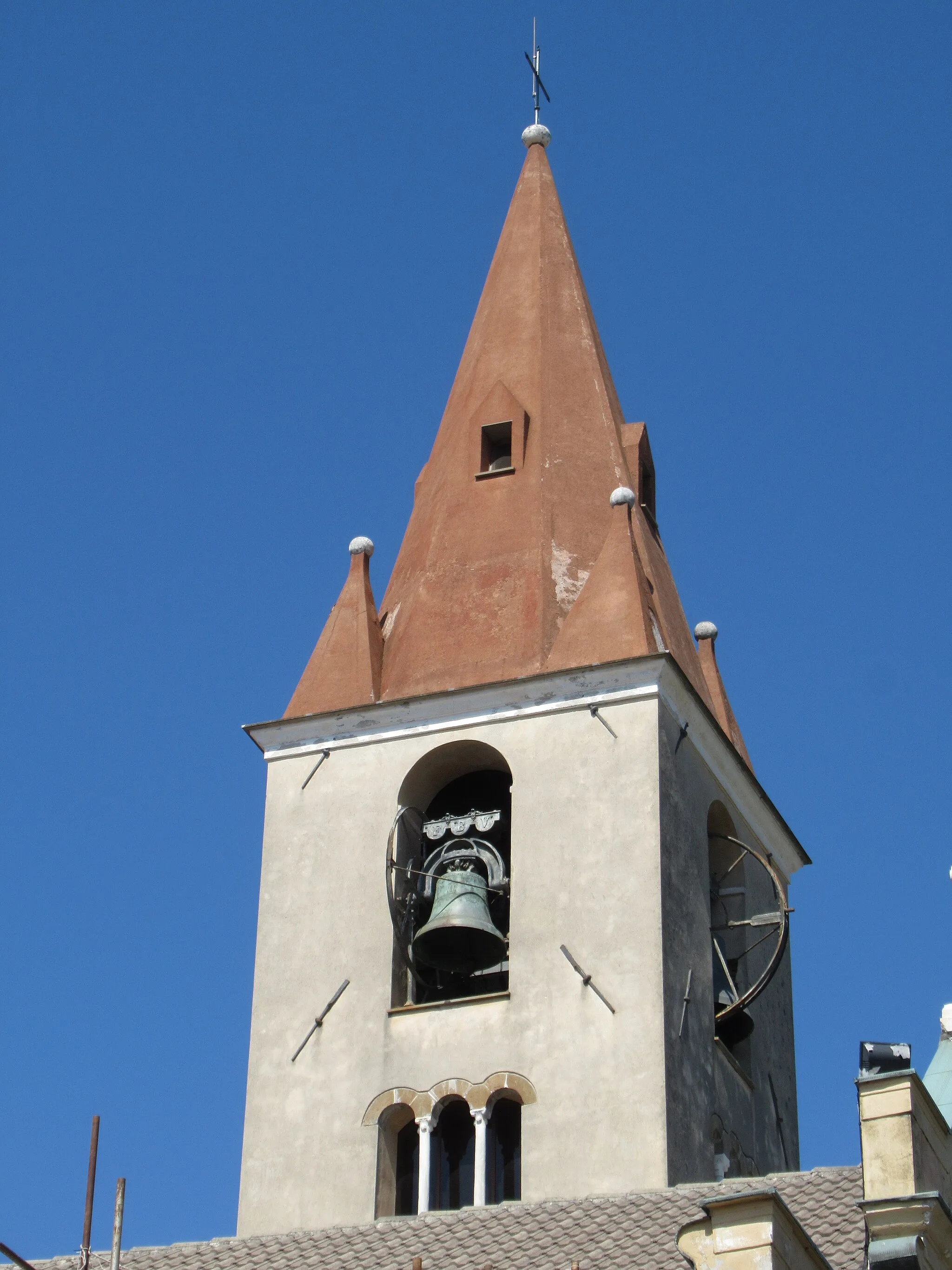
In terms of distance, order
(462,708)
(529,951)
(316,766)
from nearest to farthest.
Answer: (529,951), (462,708), (316,766)

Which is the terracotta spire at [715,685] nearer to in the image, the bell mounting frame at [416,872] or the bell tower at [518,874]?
the bell tower at [518,874]

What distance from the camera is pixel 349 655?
2712 centimetres

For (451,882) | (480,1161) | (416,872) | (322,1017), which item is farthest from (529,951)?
(322,1017)

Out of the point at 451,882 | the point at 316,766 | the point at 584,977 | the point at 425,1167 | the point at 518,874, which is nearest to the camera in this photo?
the point at 425,1167

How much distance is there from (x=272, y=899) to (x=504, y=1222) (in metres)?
5.70

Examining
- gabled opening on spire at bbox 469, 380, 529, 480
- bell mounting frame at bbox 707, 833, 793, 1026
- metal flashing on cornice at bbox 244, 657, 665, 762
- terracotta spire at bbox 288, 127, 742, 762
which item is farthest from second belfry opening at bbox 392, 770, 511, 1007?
gabled opening on spire at bbox 469, 380, 529, 480

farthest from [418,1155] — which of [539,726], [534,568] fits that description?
[534,568]

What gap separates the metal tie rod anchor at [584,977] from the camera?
A: 925 inches

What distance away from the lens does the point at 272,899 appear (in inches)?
1010

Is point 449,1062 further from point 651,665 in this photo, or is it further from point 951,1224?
point 951,1224

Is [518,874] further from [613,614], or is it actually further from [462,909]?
[613,614]

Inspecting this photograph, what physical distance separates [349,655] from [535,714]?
262cm

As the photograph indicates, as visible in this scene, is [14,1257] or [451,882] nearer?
[14,1257]

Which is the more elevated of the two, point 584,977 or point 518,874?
point 518,874
